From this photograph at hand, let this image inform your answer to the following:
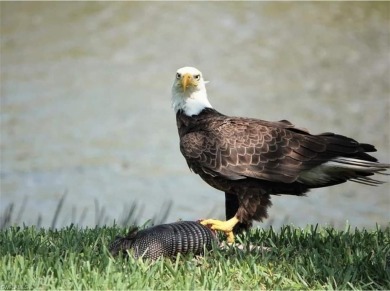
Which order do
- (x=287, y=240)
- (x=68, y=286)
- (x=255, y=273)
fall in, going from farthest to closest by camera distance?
(x=287, y=240) < (x=255, y=273) < (x=68, y=286)

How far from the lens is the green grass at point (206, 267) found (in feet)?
14.3

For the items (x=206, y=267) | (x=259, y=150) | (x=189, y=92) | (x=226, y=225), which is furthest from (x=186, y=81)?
(x=206, y=267)

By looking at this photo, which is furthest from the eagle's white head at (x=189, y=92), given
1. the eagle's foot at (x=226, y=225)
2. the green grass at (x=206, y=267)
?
the green grass at (x=206, y=267)

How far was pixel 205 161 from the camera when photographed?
5.56 metres

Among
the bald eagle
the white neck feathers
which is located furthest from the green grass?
the white neck feathers

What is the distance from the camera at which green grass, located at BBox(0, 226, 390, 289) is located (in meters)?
4.35

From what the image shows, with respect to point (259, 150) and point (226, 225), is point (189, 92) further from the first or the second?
point (226, 225)

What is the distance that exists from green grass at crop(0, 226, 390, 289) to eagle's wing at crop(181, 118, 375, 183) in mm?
478

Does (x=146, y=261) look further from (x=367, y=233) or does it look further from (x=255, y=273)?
(x=367, y=233)

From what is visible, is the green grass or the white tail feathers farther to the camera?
the white tail feathers

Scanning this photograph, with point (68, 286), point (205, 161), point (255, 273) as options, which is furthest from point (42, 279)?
point (205, 161)

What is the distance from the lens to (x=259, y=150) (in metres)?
5.57

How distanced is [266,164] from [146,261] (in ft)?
4.01

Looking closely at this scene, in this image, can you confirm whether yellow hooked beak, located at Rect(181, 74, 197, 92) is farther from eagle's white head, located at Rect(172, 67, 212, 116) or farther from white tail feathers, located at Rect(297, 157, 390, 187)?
white tail feathers, located at Rect(297, 157, 390, 187)
